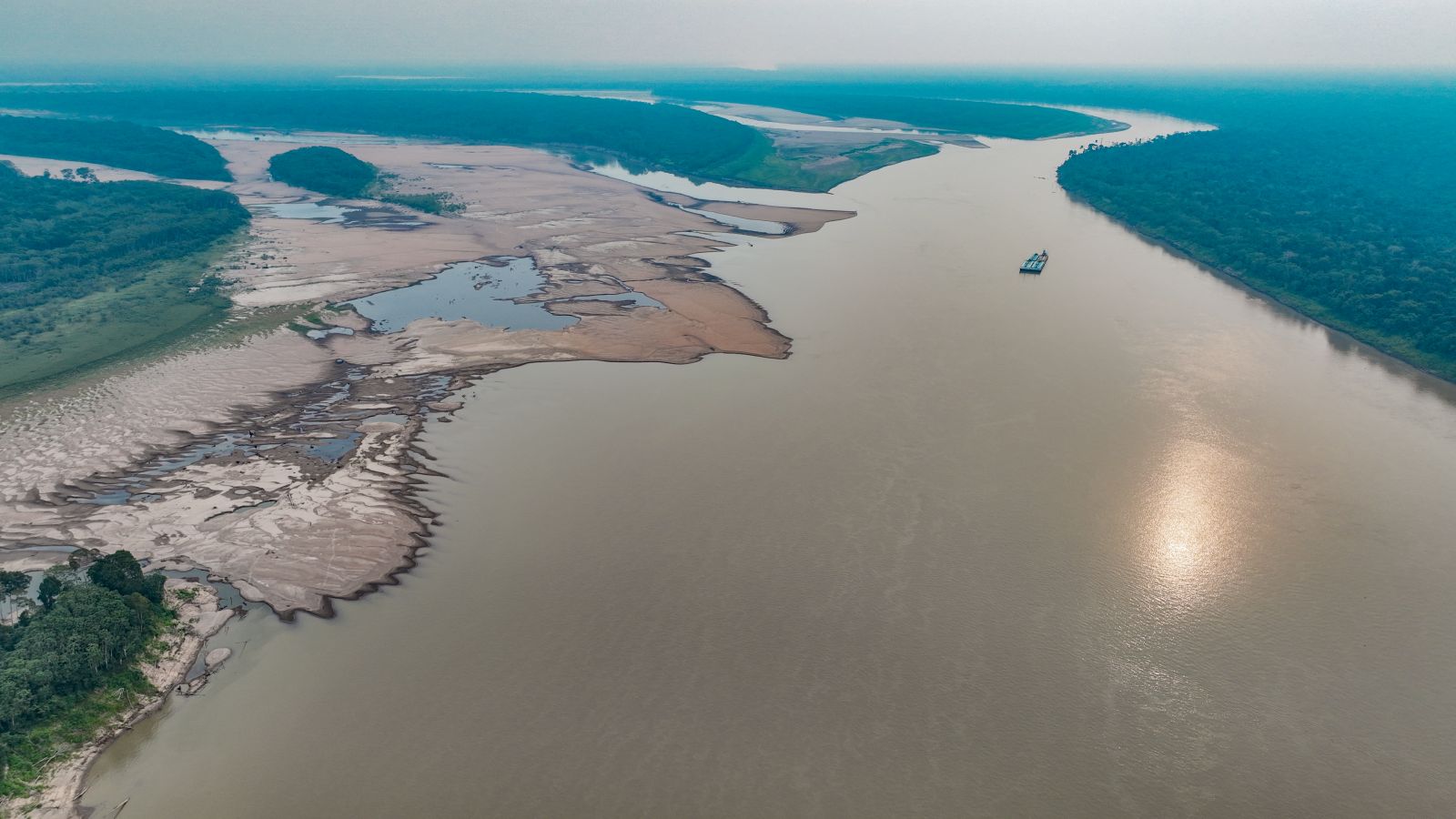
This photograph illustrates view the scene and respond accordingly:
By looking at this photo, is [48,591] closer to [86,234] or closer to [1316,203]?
[86,234]

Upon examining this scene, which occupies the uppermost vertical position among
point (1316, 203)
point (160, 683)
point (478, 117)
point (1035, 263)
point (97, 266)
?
point (478, 117)

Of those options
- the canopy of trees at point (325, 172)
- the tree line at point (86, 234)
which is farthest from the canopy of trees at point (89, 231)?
the canopy of trees at point (325, 172)

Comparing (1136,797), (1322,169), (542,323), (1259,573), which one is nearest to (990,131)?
(1322,169)

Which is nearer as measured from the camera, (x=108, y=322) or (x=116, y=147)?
(x=108, y=322)

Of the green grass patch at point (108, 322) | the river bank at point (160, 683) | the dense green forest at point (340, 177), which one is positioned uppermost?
the dense green forest at point (340, 177)

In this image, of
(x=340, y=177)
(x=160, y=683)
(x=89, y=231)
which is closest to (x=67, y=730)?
(x=160, y=683)

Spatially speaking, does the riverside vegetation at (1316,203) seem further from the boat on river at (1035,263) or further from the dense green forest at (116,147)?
the dense green forest at (116,147)
